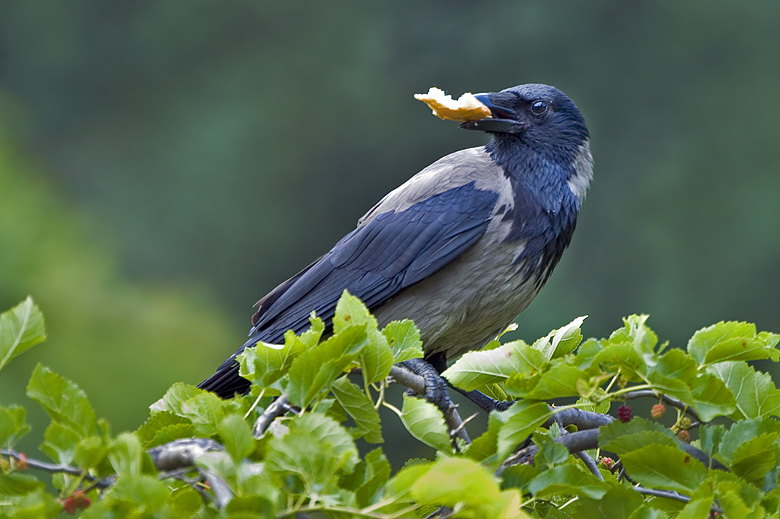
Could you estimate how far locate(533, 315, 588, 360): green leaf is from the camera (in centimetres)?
211

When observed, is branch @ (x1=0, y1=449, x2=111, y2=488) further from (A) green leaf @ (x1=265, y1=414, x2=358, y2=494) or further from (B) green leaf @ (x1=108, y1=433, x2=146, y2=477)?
(A) green leaf @ (x1=265, y1=414, x2=358, y2=494)

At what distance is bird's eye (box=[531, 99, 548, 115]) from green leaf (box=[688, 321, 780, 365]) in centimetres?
162

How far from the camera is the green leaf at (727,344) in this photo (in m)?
1.59

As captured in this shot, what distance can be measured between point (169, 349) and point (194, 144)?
6.52m

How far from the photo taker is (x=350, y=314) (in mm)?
1624

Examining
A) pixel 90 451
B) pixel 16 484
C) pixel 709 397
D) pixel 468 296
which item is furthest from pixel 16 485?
pixel 468 296

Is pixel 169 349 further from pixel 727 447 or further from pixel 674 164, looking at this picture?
pixel 727 447

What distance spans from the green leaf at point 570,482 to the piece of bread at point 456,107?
1.58m

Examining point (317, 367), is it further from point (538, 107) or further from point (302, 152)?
point (302, 152)

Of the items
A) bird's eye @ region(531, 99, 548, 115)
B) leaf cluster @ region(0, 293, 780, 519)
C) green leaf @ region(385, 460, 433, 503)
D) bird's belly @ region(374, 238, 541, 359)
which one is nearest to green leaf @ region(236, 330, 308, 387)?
leaf cluster @ region(0, 293, 780, 519)

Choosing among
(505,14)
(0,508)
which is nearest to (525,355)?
(0,508)

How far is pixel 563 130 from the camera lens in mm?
3186

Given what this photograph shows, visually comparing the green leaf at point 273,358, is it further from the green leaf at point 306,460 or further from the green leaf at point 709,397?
the green leaf at point 709,397

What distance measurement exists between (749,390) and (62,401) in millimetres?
1008
